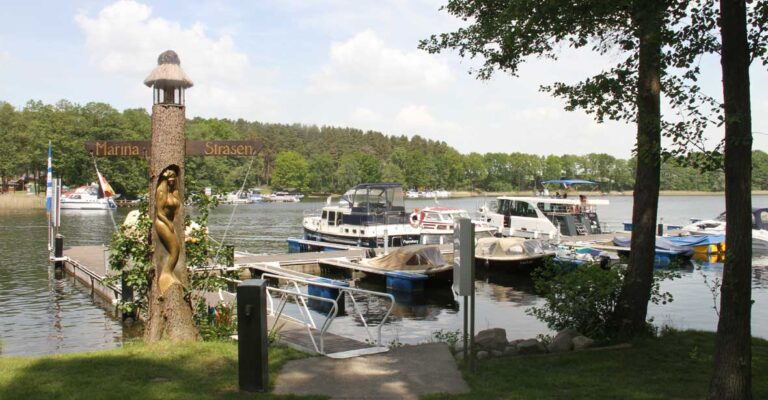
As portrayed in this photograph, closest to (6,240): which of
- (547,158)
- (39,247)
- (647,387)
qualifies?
(39,247)

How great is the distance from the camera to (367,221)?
34.4m

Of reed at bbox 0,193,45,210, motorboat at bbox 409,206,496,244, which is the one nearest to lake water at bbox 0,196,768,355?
motorboat at bbox 409,206,496,244

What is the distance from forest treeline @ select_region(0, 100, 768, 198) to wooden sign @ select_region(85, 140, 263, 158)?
8327cm

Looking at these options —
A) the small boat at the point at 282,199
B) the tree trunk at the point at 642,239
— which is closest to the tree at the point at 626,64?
the tree trunk at the point at 642,239

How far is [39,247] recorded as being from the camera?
36906mm

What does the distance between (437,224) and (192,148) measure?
92.6 ft

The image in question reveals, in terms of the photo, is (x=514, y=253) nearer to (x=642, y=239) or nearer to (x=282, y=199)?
(x=642, y=239)

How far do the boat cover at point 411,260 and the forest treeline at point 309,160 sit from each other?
7028 cm

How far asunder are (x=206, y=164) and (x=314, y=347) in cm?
9050

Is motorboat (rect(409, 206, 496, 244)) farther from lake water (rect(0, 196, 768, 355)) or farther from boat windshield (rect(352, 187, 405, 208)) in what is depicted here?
lake water (rect(0, 196, 768, 355))

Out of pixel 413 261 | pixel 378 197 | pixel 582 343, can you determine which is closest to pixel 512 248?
pixel 413 261

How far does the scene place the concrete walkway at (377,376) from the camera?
23.0ft

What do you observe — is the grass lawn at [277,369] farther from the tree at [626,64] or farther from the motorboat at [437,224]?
the motorboat at [437,224]

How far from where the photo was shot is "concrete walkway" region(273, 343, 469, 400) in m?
7.02
